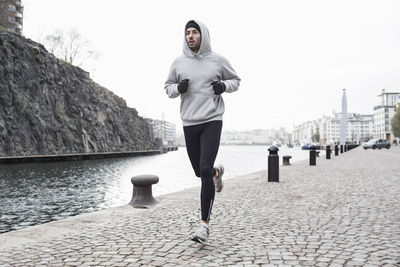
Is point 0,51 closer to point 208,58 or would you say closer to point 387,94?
point 208,58

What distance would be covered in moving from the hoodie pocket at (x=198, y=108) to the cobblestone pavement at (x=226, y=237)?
128 cm

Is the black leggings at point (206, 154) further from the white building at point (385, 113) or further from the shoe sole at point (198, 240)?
the white building at point (385, 113)

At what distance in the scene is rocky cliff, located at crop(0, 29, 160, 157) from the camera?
3453 centimetres

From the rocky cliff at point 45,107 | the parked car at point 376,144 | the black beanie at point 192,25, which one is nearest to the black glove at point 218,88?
the black beanie at point 192,25

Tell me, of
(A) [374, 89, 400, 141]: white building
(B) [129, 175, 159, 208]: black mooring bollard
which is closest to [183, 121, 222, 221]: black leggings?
(B) [129, 175, 159, 208]: black mooring bollard

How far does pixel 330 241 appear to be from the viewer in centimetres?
362

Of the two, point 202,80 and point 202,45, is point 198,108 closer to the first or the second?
point 202,80

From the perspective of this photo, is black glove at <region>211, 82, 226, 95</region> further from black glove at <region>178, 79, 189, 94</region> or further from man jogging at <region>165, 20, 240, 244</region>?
black glove at <region>178, 79, 189, 94</region>

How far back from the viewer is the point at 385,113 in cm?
14100

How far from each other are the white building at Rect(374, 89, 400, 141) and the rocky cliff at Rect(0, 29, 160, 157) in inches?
4683

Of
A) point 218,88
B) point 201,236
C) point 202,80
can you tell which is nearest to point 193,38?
point 202,80

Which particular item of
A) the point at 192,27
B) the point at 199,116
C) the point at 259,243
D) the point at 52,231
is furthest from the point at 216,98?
the point at 52,231

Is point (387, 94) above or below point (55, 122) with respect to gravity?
above

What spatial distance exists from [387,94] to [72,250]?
16966 cm
